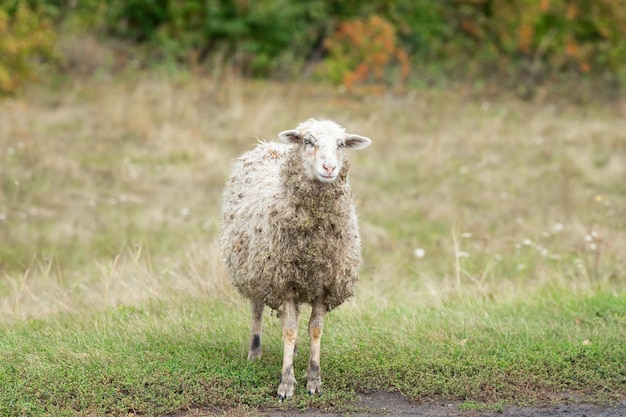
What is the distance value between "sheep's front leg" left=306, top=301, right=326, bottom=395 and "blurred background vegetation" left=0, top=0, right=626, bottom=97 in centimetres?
1272

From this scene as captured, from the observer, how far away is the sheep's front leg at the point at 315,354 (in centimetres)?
679

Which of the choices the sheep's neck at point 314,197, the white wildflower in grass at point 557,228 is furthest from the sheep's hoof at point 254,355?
the white wildflower in grass at point 557,228

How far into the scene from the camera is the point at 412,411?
6.60m

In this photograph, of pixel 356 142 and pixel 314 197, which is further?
pixel 356 142

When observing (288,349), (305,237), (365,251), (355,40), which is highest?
(355,40)

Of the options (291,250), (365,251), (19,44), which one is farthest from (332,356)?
(19,44)

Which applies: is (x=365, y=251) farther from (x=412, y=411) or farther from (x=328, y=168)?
(x=328, y=168)

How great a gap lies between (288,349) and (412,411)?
3.43 ft

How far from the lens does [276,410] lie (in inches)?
255

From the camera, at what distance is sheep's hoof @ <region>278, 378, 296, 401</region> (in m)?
6.65

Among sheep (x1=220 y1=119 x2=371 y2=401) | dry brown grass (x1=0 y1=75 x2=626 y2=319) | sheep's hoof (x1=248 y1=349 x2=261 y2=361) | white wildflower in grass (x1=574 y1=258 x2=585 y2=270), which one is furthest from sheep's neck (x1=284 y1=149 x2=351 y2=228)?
white wildflower in grass (x1=574 y1=258 x2=585 y2=270)

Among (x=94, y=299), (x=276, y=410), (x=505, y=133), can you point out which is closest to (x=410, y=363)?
(x=276, y=410)

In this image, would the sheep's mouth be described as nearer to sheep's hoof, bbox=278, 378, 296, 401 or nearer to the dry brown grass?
sheep's hoof, bbox=278, 378, 296, 401

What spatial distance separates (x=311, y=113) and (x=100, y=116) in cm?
415
